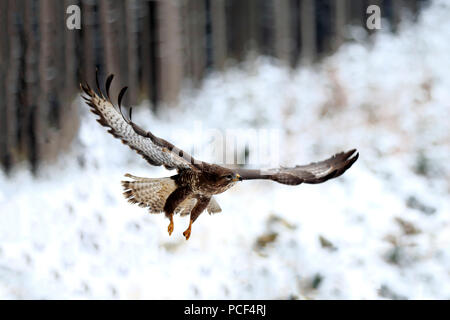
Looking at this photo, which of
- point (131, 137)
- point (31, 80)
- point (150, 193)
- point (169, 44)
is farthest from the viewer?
point (31, 80)

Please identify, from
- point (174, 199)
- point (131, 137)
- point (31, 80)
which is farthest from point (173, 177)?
point (31, 80)

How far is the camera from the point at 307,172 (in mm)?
1464

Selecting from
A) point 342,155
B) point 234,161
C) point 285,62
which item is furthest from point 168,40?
point 342,155

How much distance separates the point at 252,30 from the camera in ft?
8.04

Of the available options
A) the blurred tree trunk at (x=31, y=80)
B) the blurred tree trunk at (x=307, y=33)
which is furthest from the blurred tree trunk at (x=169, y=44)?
the blurred tree trunk at (x=31, y=80)

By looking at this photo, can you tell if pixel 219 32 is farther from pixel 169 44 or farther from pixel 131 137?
pixel 131 137

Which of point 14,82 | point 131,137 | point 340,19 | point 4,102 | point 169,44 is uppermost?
point 340,19

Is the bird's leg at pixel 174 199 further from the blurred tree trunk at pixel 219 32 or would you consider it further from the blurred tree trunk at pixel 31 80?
the blurred tree trunk at pixel 31 80

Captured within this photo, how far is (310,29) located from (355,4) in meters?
0.25

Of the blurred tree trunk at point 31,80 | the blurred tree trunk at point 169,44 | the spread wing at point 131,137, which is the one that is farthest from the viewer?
the blurred tree trunk at point 31,80

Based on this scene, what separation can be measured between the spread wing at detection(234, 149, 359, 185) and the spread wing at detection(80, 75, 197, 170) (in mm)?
162

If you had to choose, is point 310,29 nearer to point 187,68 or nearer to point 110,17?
point 187,68

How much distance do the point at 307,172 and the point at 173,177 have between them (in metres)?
0.40

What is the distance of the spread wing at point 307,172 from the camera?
133 cm
